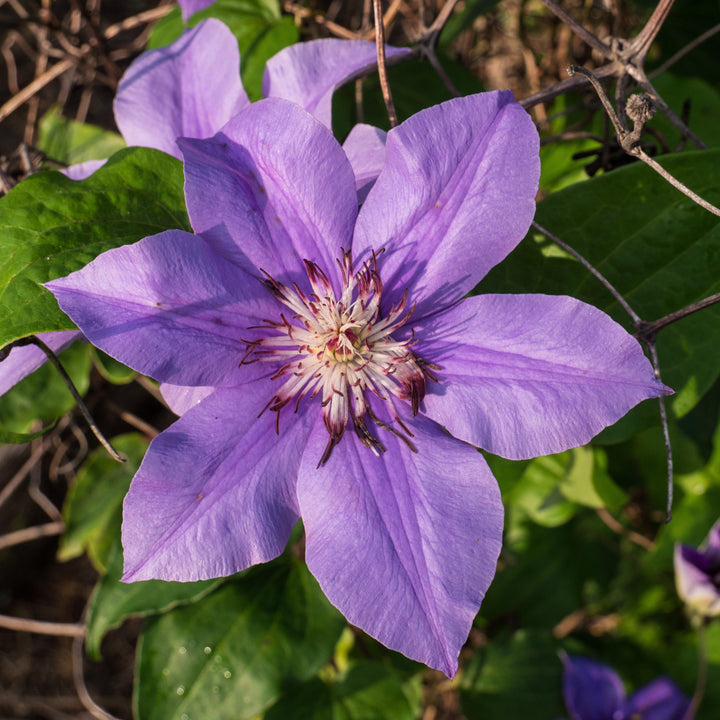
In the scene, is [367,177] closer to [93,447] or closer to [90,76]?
[90,76]

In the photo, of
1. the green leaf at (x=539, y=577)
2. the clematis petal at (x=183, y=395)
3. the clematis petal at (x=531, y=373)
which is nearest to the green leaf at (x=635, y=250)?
the clematis petal at (x=531, y=373)

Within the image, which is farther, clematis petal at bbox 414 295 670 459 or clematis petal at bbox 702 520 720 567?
clematis petal at bbox 702 520 720 567

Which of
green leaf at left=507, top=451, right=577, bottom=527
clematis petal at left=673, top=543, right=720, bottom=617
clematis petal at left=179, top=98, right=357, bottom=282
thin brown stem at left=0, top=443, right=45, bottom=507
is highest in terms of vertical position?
clematis petal at left=179, top=98, right=357, bottom=282

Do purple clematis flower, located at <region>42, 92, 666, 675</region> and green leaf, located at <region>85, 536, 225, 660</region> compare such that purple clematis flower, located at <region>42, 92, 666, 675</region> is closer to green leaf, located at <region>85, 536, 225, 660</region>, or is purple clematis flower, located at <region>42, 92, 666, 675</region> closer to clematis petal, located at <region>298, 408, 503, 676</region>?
clematis petal, located at <region>298, 408, 503, 676</region>

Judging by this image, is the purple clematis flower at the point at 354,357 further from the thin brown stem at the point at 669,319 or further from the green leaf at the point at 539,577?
the green leaf at the point at 539,577

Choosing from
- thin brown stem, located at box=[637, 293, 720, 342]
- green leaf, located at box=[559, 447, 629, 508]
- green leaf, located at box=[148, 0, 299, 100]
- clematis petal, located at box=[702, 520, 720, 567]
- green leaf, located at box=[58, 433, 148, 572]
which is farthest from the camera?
green leaf, located at box=[58, 433, 148, 572]

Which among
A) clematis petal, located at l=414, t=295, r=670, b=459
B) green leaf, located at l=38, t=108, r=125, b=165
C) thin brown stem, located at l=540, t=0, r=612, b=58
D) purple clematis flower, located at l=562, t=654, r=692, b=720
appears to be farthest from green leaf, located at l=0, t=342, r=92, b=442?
purple clematis flower, located at l=562, t=654, r=692, b=720

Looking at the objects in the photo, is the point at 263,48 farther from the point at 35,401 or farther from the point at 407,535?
the point at 407,535
